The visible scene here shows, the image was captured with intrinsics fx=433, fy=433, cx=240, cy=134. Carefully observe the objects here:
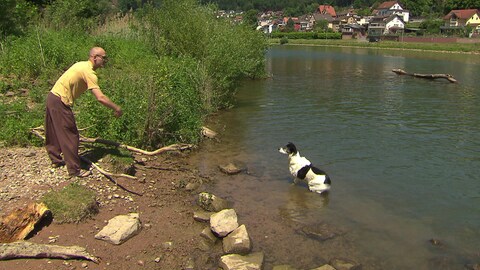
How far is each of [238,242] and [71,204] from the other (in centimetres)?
323

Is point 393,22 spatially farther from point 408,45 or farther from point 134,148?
point 134,148

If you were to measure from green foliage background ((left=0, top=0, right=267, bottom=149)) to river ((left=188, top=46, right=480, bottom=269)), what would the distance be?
1.58 meters

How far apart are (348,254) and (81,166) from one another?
6173mm

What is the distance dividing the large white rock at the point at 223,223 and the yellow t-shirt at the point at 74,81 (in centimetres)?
364

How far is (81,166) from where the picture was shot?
9969mm

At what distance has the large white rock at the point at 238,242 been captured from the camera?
788 cm

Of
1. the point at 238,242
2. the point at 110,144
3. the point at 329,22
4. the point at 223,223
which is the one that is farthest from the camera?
the point at 329,22

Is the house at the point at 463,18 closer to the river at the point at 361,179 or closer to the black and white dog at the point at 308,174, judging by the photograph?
the river at the point at 361,179

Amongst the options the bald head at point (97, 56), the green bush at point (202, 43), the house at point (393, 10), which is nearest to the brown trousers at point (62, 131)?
the bald head at point (97, 56)

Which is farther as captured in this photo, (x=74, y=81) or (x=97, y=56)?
(x=74, y=81)

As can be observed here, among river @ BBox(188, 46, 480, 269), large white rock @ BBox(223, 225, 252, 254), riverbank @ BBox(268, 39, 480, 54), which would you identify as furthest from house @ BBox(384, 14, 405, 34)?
large white rock @ BBox(223, 225, 252, 254)

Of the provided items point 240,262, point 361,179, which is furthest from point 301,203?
point 240,262

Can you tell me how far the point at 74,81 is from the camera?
896 centimetres

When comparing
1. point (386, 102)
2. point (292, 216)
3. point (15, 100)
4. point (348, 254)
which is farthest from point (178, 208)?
point (386, 102)
